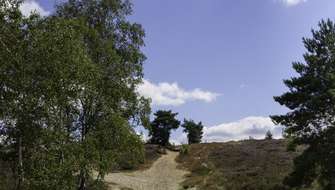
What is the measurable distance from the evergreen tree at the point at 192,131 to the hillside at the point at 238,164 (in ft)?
22.4

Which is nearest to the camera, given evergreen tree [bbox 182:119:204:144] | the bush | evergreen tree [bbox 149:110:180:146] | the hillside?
the hillside

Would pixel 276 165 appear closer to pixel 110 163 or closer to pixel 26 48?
pixel 110 163

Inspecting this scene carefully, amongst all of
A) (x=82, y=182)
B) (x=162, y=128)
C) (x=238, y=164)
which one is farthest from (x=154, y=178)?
(x=82, y=182)

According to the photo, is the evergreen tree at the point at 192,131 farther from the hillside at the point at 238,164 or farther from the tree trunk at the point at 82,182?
the tree trunk at the point at 82,182

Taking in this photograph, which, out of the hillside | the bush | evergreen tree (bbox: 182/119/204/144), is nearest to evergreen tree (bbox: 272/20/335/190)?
the hillside

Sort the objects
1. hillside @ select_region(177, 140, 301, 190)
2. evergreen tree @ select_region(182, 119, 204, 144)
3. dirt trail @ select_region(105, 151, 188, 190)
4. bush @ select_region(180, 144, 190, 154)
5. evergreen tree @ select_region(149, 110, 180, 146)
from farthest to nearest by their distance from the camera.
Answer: evergreen tree @ select_region(182, 119, 204, 144), evergreen tree @ select_region(149, 110, 180, 146), bush @ select_region(180, 144, 190, 154), dirt trail @ select_region(105, 151, 188, 190), hillside @ select_region(177, 140, 301, 190)

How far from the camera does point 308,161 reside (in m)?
21.2

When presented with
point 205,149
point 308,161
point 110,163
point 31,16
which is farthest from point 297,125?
point 205,149

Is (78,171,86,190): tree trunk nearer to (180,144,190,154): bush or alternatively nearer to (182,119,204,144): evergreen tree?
(180,144,190,154): bush

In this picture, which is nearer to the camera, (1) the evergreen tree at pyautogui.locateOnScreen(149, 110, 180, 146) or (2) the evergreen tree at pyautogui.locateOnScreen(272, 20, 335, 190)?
(2) the evergreen tree at pyautogui.locateOnScreen(272, 20, 335, 190)

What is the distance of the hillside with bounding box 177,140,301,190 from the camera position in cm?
3025

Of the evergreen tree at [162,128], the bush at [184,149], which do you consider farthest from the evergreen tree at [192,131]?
the bush at [184,149]

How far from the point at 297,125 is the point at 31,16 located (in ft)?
52.8

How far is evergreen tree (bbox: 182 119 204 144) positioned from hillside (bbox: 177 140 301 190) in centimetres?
682
